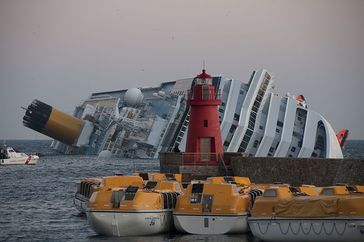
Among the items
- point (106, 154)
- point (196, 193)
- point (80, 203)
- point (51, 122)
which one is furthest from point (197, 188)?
point (51, 122)

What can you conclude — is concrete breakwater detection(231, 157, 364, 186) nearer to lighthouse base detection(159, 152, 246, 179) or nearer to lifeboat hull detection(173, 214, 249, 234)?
lighthouse base detection(159, 152, 246, 179)

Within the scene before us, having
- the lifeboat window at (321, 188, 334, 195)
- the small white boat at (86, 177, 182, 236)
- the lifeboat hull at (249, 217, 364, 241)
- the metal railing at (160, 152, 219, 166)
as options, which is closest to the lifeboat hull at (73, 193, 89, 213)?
the metal railing at (160, 152, 219, 166)

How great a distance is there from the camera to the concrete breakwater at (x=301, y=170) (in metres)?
49.2

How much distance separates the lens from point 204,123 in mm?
58344

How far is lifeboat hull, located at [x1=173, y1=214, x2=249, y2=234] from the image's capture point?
128 ft

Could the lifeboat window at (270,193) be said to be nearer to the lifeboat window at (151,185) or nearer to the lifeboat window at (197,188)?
the lifeboat window at (197,188)

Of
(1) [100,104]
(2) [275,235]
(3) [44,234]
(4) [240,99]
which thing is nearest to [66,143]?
(1) [100,104]

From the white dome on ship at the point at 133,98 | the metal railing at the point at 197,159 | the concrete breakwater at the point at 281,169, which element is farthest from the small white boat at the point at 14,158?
the metal railing at the point at 197,159

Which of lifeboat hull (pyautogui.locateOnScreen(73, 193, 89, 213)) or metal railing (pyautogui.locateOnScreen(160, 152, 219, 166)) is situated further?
metal railing (pyautogui.locateOnScreen(160, 152, 219, 166))

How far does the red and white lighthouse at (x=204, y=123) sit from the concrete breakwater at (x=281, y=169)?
0.74 meters

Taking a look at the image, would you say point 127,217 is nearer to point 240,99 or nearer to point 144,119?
point 240,99

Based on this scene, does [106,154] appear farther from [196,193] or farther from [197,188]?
[196,193]

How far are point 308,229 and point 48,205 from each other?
2709cm

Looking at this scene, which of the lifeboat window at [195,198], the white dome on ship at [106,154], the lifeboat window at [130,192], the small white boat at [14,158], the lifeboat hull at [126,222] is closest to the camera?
the lifeboat hull at [126,222]
